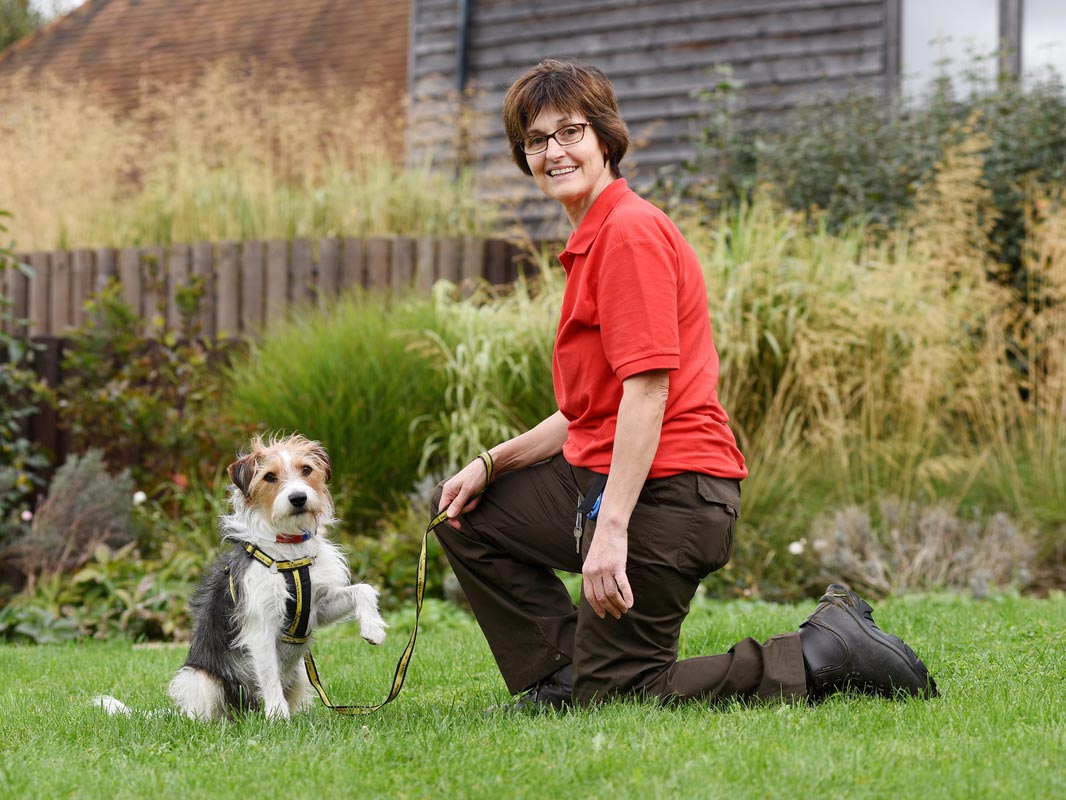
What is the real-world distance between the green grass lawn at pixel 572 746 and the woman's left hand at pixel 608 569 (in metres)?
0.32

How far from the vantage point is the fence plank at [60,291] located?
34.4ft

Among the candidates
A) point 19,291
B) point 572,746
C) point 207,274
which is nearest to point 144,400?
point 207,274

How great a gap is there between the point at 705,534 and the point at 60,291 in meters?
8.44

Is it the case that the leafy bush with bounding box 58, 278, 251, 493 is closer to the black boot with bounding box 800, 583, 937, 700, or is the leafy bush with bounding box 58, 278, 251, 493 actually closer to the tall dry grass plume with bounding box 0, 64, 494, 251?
the tall dry grass plume with bounding box 0, 64, 494, 251

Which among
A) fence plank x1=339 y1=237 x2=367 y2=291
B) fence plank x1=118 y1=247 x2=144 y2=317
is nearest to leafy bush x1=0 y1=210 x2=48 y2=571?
fence plank x1=118 y1=247 x2=144 y2=317

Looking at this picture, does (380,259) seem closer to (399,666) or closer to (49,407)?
(49,407)

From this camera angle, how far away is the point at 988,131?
934cm

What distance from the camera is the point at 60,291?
10555 millimetres

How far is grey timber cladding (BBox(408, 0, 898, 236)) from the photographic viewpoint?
11656mm

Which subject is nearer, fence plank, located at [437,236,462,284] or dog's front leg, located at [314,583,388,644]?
dog's front leg, located at [314,583,388,644]

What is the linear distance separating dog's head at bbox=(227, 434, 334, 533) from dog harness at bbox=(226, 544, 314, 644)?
95 millimetres

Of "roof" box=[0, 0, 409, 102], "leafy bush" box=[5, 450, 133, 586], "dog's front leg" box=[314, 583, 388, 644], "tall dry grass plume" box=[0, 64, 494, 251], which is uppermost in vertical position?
"roof" box=[0, 0, 409, 102]

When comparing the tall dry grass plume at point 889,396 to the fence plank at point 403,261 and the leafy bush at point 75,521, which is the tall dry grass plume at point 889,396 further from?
the leafy bush at point 75,521

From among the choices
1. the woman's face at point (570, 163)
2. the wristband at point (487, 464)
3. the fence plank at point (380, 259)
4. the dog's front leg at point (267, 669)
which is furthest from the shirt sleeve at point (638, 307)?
the fence plank at point (380, 259)
